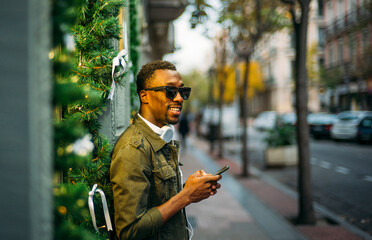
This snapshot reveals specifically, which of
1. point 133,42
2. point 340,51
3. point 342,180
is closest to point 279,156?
point 342,180

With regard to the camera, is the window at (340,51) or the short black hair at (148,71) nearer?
the short black hair at (148,71)

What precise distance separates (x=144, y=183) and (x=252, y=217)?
16.8 feet

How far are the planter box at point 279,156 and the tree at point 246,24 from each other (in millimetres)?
1782

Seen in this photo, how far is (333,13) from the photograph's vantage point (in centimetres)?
4069

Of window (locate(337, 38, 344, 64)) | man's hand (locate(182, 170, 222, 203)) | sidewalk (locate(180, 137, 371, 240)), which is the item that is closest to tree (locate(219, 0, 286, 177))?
sidewalk (locate(180, 137, 371, 240))

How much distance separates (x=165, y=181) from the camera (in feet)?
6.18

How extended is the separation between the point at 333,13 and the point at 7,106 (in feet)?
149

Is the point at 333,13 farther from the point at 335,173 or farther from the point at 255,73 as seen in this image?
the point at 335,173

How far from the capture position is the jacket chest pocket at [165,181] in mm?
1846

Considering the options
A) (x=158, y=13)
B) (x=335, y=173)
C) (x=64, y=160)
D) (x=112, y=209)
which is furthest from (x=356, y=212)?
(x=158, y=13)

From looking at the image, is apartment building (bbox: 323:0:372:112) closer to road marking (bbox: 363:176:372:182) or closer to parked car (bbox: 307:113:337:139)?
parked car (bbox: 307:113:337:139)

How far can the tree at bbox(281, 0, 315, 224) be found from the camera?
19.3ft

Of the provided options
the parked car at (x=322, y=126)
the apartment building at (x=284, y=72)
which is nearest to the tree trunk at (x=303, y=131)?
the parked car at (x=322, y=126)

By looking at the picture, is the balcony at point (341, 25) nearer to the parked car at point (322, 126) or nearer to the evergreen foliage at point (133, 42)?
the parked car at point (322, 126)
